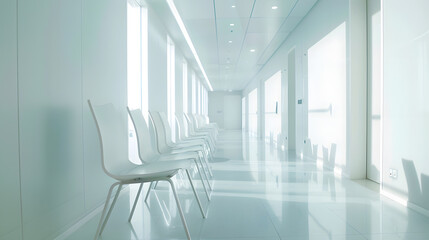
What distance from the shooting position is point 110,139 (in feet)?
6.63

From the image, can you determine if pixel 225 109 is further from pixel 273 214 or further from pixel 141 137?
pixel 273 214

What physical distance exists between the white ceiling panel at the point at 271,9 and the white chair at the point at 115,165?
12.0 feet

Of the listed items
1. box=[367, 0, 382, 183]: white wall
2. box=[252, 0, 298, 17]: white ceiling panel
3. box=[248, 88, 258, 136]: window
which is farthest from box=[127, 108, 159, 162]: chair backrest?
box=[248, 88, 258, 136]: window

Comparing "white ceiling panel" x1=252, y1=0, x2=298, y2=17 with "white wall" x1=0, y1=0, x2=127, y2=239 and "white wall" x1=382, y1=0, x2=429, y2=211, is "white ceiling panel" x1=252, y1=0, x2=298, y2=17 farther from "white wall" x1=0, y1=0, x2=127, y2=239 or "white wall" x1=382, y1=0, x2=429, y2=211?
"white wall" x1=0, y1=0, x2=127, y2=239

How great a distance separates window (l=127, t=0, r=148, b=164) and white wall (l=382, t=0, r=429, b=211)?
334 centimetres

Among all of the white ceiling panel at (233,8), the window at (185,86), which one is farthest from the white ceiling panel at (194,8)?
the window at (185,86)

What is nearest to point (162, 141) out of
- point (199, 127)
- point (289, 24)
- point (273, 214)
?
point (273, 214)

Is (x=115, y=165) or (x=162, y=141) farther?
(x=162, y=141)

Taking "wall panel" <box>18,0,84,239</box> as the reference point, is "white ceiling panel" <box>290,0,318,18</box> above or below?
above

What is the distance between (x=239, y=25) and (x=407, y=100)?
4.18 metres

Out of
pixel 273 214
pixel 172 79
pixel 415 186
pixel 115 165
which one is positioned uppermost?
pixel 172 79

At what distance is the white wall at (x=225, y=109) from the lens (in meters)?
21.5

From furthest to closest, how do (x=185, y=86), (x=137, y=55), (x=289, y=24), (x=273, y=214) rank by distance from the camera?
1. (x=185, y=86)
2. (x=289, y=24)
3. (x=137, y=55)
4. (x=273, y=214)

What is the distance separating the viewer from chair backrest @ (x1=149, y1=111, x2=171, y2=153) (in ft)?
10.3
